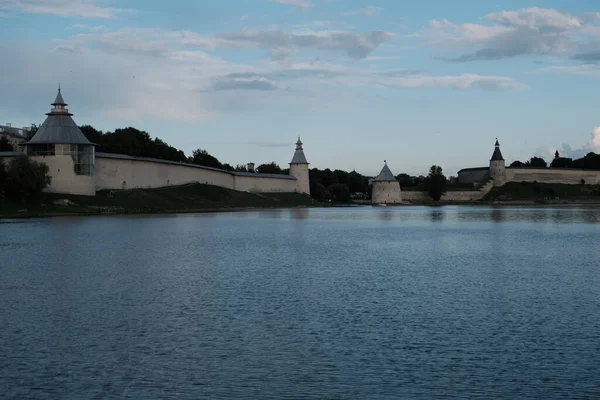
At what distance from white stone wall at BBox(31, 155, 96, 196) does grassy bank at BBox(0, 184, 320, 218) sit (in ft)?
3.63

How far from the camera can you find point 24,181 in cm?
4184

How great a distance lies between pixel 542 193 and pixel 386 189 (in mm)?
20988

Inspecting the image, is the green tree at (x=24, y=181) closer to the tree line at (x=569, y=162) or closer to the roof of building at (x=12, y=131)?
the roof of building at (x=12, y=131)

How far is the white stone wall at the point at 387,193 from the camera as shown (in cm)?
9281

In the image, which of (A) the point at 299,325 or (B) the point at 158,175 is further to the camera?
(B) the point at 158,175

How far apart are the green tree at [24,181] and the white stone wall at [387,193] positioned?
55.4 m

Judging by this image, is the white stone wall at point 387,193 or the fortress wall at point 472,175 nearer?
the white stone wall at point 387,193

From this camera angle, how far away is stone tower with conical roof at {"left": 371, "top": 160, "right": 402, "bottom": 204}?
92.9 metres

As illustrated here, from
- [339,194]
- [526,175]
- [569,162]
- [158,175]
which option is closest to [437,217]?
[158,175]

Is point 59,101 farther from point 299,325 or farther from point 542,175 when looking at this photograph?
point 542,175

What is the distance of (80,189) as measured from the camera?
49531 millimetres

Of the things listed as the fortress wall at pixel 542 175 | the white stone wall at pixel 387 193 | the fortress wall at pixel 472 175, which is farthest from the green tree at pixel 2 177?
the fortress wall at pixel 472 175

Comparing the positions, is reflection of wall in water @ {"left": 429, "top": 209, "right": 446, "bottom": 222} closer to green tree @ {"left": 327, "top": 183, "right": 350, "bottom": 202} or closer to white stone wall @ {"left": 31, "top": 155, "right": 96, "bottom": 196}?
white stone wall @ {"left": 31, "top": 155, "right": 96, "bottom": 196}

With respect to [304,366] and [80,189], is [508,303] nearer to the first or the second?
[304,366]
